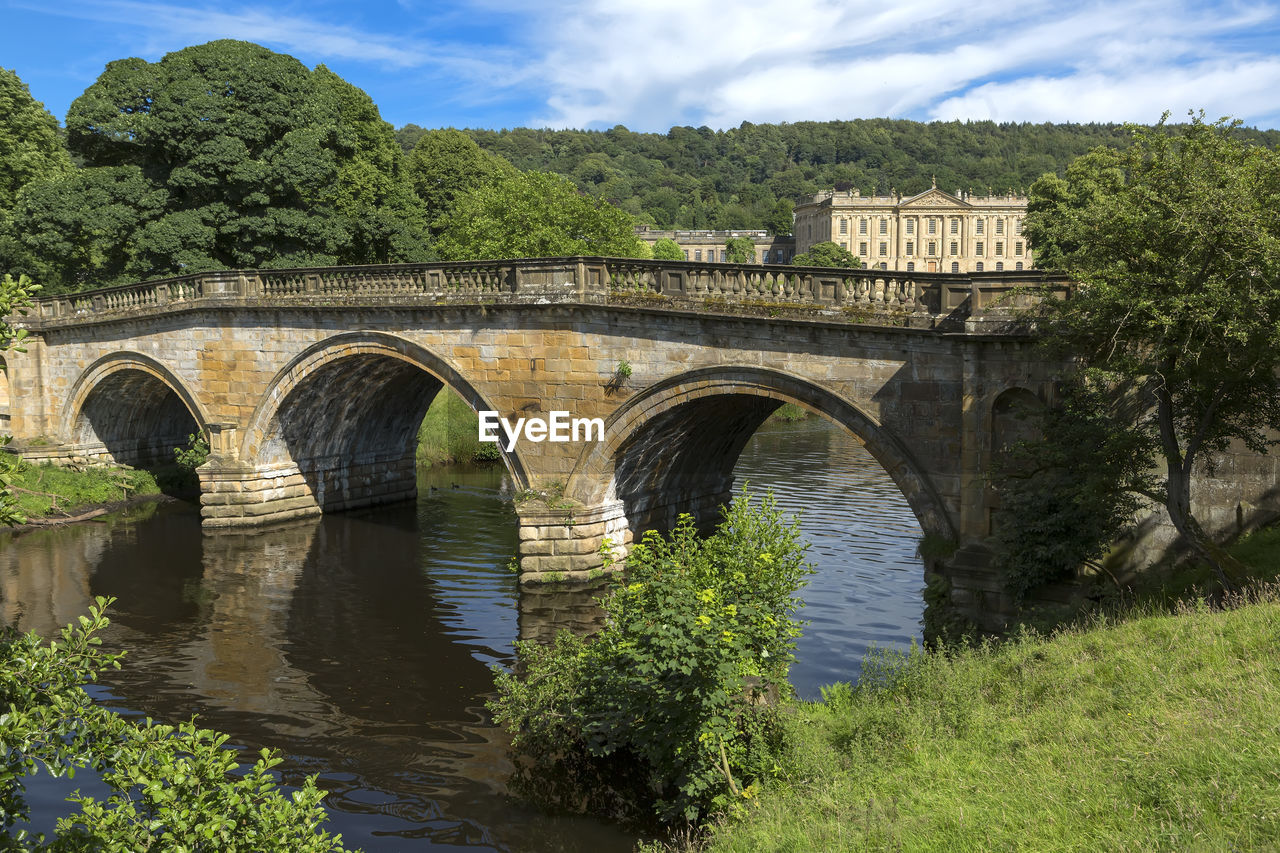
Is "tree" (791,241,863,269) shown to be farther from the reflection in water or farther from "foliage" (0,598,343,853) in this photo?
"foliage" (0,598,343,853)

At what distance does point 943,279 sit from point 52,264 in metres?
33.3

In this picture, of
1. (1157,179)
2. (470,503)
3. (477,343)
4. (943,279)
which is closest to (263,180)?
(470,503)

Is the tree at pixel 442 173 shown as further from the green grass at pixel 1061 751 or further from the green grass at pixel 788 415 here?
the green grass at pixel 1061 751

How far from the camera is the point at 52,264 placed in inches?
1411

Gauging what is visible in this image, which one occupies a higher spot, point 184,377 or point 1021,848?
point 184,377

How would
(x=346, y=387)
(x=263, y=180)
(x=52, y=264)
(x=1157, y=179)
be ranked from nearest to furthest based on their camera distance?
(x=1157, y=179)
(x=346, y=387)
(x=263, y=180)
(x=52, y=264)

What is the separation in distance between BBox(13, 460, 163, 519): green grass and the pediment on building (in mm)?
96052

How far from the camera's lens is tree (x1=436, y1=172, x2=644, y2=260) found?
3703cm

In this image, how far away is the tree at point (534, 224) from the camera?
37.0 metres

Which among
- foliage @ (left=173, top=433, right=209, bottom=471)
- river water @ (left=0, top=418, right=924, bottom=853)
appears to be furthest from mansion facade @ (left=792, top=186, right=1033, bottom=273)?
foliage @ (left=173, top=433, right=209, bottom=471)

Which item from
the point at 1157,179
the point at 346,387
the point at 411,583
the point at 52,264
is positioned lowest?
the point at 411,583

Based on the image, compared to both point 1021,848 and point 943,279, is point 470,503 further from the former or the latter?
point 1021,848

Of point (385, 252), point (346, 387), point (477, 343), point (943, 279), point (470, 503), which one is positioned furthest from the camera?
point (385, 252)

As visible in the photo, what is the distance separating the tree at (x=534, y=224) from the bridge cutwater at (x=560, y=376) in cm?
928
